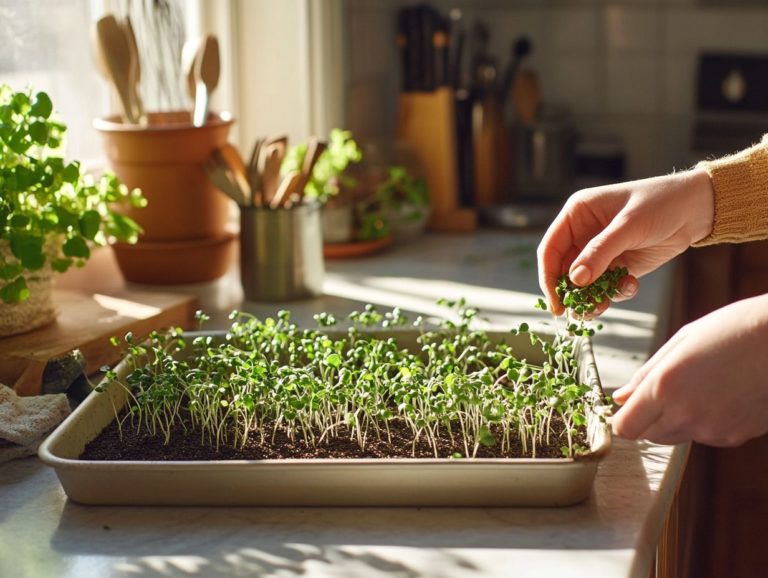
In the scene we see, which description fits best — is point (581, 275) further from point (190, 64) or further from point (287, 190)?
point (190, 64)

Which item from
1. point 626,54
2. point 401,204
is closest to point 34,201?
point 401,204

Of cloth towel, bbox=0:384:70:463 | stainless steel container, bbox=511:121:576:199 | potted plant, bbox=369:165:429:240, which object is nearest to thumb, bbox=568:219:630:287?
cloth towel, bbox=0:384:70:463

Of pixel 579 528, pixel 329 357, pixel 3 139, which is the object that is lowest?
pixel 579 528

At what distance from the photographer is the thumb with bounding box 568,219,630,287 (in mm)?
1035

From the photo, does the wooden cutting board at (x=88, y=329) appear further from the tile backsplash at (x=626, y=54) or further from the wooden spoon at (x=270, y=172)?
the tile backsplash at (x=626, y=54)

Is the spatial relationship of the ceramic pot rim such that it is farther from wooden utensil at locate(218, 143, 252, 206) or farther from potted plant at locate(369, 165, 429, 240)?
potted plant at locate(369, 165, 429, 240)

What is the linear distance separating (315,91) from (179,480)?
1.26 m

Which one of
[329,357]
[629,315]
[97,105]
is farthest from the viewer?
[97,105]

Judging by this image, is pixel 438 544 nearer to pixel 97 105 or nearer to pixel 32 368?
pixel 32 368

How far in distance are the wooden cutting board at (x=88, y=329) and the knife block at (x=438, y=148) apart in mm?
822

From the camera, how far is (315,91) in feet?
6.83

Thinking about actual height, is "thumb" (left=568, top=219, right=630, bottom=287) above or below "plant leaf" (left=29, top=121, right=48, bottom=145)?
below

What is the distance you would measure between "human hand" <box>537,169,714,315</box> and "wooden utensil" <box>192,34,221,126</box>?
0.74 m

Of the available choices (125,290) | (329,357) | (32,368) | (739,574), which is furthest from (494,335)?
(739,574)
